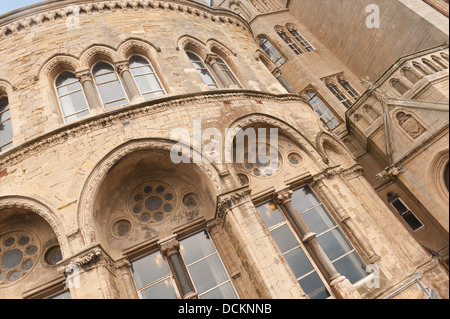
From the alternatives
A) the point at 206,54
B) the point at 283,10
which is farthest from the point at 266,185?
the point at 283,10

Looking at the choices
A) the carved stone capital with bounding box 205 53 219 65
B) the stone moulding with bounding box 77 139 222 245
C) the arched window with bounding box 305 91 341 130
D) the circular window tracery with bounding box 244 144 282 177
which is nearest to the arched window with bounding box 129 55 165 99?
the carved stone capital with bounding box 205 53 219 65

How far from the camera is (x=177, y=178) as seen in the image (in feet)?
25.8

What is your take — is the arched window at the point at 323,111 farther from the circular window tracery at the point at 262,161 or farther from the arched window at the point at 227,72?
the circular window tracery at the point at 262,161

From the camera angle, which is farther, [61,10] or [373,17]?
[373,17]

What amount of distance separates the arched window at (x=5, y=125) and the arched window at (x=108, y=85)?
2.60 m

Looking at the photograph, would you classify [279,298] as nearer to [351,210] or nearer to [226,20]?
[351,210]

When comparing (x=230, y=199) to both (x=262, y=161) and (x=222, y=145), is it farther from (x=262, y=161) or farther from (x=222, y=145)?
(x=262, y=161)

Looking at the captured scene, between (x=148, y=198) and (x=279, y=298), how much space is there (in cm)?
399

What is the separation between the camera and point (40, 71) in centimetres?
848

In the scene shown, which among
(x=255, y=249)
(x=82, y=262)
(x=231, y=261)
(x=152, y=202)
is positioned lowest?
(x=255, y=249)

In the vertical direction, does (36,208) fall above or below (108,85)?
below

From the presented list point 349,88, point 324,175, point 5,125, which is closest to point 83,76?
point 5,125

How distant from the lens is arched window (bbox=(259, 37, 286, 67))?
16027mm

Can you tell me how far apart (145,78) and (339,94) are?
9307 mm
